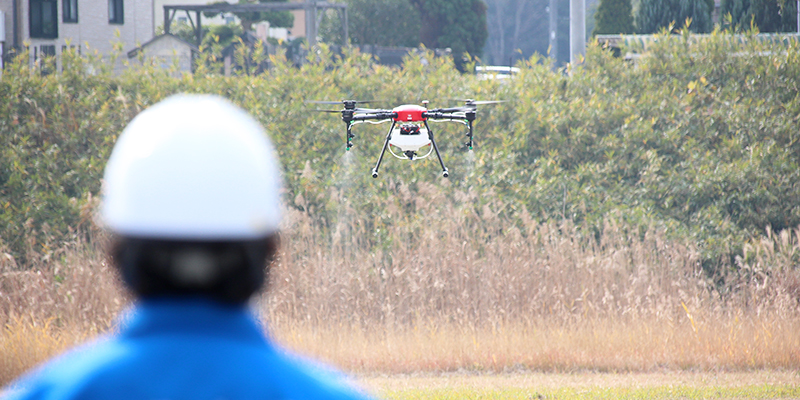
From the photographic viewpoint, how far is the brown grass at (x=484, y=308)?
7.52 meters

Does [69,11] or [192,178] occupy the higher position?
[69,11]

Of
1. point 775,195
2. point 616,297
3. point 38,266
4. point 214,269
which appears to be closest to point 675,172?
point 775,195

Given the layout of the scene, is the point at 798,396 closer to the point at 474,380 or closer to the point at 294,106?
the point at 474,380

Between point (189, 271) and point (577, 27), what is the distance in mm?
11578

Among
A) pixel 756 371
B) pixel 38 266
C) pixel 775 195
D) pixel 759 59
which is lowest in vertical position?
pixel 756 371

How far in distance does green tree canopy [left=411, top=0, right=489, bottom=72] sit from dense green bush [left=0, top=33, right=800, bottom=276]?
2731 centimetres

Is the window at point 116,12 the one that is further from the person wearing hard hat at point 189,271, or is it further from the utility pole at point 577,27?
the person wearing hard hat at point 189,271

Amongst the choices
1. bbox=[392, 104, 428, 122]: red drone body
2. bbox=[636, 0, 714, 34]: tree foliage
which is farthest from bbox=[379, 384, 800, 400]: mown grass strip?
bbox=[636, 0, 714, 34]: tree foliage

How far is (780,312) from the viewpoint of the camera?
321 inches

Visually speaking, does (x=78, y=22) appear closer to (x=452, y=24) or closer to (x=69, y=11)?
(x=69, y=11)

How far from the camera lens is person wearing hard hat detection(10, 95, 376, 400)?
2.96 ft

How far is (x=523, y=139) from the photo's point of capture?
12.1 metres

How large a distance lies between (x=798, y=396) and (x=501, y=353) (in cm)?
266

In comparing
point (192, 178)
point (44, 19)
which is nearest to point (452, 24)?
point (44, 19)
